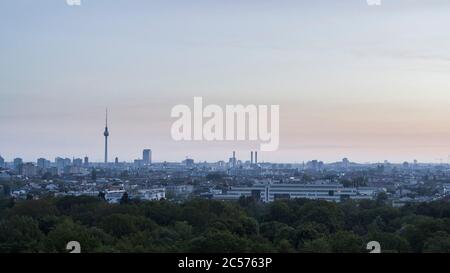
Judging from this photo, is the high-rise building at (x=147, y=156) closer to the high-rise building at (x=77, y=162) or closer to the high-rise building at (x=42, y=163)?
the high-rise building at (x=77, y=162)

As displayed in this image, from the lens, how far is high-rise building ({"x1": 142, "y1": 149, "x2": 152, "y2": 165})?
4996mm

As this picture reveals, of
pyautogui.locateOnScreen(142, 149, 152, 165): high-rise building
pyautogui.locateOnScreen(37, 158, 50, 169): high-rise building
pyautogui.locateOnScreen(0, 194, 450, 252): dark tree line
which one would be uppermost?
pyautogui.locateOnScreen(142, 149, 152, 165): high-rise building

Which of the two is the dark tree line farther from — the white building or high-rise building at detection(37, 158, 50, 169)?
high-rise building at detection(37, 158, 50, 169)

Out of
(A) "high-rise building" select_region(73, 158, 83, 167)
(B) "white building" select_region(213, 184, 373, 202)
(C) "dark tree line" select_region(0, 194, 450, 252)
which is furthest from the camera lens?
(C) "dark tree line" select_region(0, 194, 450, 252)

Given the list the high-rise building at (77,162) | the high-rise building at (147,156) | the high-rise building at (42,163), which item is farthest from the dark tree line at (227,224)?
the high-rise building at (147,156)

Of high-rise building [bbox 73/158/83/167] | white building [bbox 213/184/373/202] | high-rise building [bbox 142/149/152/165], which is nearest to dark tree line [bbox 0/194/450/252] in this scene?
white building [bbox 213/184/373/202]

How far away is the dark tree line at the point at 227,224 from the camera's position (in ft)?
23.8

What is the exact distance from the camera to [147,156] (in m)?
5.05

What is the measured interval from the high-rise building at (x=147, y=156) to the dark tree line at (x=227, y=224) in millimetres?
1478

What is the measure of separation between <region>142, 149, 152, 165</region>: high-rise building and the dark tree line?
1478mm

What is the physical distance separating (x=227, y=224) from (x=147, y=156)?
3.71 m

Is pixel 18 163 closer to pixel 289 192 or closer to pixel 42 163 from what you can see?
pixel 42 163

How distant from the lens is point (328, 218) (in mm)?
10227
